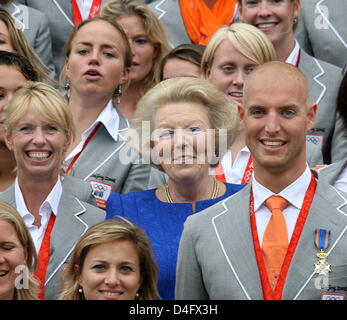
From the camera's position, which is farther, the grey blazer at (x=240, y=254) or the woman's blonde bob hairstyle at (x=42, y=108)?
the woman's blonde bob hairstyle at (x=42, y=108)

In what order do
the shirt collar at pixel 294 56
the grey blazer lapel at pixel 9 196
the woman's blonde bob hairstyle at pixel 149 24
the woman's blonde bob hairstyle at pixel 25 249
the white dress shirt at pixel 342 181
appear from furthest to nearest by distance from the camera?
the woman's blonde bob hairstyle at pixel 149 24
the shirt collar at pixel 294 56
the grey blazer lapel at pixel 9 196
the white dress shirt at pixel 342 181
the woman's blonde bob hairstyle at pixel 25 249

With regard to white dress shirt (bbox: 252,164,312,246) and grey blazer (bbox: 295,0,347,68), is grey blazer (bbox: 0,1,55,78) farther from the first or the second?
white dress shirt (bbox: 252,164,312,246)

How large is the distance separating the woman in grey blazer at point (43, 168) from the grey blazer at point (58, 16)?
1.90 m

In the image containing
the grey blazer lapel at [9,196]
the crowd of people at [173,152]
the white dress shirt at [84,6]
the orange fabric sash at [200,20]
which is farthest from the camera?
the white dress shirt at [84,6]

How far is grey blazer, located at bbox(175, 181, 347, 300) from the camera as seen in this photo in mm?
3791

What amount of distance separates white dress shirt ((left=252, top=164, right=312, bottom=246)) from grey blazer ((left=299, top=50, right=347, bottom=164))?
1.67 m

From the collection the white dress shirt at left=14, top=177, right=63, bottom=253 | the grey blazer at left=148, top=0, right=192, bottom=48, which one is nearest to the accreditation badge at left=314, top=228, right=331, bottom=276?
the white dress shirt at left=14, top=177, right=63, bottom=253

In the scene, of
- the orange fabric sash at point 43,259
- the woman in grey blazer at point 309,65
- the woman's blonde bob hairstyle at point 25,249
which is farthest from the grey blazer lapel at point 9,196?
the woman in grey blazer at point 309,65

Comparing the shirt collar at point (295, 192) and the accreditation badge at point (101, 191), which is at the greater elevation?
the accreditation badge at point (101, 191)

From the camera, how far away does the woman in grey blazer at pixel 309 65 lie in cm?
570

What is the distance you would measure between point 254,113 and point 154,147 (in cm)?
82

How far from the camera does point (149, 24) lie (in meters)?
6.23

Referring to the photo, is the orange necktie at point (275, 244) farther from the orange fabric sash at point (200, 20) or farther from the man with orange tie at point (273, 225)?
the orange fabric sash at point (200, 20)

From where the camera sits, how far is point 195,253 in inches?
159
